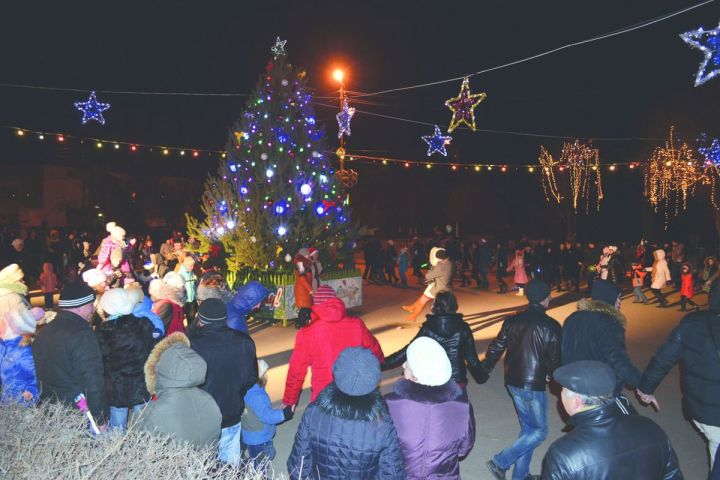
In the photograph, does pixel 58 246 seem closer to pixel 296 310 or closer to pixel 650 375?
pixel 296 310

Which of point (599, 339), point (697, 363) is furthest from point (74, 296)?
point (697, 363)

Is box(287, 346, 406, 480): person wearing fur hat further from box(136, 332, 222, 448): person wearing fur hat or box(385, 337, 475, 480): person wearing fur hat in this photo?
box(136, 332, 222, 448): person wearing fur hat

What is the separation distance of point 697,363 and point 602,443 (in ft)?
6.80

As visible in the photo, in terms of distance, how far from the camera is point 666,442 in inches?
110

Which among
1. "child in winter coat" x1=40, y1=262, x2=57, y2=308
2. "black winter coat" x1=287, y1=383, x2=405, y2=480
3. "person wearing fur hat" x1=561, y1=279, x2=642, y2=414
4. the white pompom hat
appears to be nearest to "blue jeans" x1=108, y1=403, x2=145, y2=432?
"black winter coat" x1=287, y1=383, x2=405, y2=480

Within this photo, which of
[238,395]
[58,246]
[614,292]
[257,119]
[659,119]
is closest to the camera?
[238,395]

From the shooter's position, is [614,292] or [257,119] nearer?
[614,292]

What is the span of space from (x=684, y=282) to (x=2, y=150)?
4255 centimetres

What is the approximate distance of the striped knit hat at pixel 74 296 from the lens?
4332 millimetres

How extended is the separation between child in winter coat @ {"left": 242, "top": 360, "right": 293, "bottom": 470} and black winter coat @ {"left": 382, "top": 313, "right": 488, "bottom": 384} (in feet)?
3.66

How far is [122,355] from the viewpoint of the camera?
178 inches

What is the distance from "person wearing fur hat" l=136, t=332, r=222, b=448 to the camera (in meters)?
3.17

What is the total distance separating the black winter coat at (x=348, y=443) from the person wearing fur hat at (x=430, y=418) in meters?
0.29

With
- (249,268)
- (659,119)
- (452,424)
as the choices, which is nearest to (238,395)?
(452,424)
